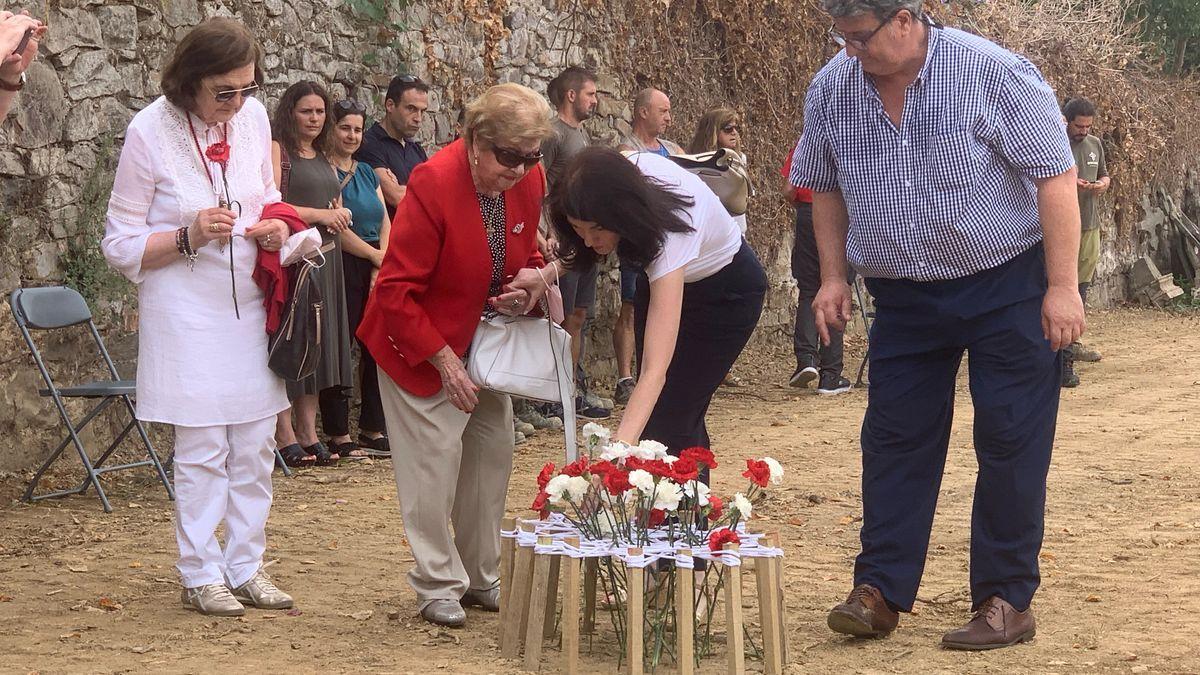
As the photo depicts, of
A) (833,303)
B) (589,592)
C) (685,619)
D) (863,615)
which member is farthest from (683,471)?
(833,303)

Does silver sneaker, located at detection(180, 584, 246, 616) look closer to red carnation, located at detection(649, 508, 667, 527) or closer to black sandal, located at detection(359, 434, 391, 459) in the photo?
red carnation, located at detection(649, 508, 667, 527)

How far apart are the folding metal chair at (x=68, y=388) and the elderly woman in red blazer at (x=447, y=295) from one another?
229cm

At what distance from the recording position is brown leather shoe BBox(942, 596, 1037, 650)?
13.8 ft

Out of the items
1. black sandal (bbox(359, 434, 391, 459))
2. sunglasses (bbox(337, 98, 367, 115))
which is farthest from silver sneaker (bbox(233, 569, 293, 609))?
sunglasses (bbox(337, 98, 367, 115))

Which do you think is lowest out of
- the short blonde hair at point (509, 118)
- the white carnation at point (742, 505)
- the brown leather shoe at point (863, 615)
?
the brown leather shoe at point (863, 615)

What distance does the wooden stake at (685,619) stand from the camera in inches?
146

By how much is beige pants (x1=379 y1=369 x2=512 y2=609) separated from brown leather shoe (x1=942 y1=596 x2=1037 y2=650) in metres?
1.47

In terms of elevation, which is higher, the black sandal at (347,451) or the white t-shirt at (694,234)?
the white t-shirt at (694,234)

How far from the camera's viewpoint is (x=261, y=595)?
15.6ft

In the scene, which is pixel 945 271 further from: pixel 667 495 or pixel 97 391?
pixel 97 391

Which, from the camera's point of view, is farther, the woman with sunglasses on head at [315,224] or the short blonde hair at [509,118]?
the woman with sunglasses on head at [315,224]

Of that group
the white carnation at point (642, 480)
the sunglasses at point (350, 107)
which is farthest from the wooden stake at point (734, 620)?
the sunglasses at point (350, 107)

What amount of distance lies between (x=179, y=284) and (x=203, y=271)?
0.08 meters

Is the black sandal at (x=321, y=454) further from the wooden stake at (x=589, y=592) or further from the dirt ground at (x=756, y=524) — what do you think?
the wooden stake at (x=589, y=592)
